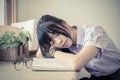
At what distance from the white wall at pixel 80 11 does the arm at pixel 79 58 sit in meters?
1.70

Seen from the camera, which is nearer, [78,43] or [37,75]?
[37,75]

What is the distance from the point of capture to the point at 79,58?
0.89 metres

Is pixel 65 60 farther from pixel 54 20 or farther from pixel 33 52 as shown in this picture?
pixel 33 52

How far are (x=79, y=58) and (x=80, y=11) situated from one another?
1.86 m

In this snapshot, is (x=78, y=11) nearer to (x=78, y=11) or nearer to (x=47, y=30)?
→ (x=78, y=11)

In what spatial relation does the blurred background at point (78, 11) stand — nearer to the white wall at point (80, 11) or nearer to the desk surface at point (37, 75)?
the white wall at point (80, 11)

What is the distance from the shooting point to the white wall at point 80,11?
263 centimetres

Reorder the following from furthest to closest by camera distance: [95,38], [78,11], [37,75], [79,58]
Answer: [78,11], [95,38], [79,58], [37,75]

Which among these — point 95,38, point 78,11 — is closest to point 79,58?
point 95,38

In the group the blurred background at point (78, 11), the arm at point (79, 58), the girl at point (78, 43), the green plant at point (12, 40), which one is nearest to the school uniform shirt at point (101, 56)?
the girl at point (78, 43)

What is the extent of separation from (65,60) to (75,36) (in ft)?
1.11

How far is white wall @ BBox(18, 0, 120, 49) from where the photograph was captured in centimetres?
263

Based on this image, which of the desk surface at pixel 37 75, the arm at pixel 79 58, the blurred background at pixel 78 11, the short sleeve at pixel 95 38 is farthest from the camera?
the blurred background at pixel 78 11

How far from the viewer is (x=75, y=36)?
1.24 metres
